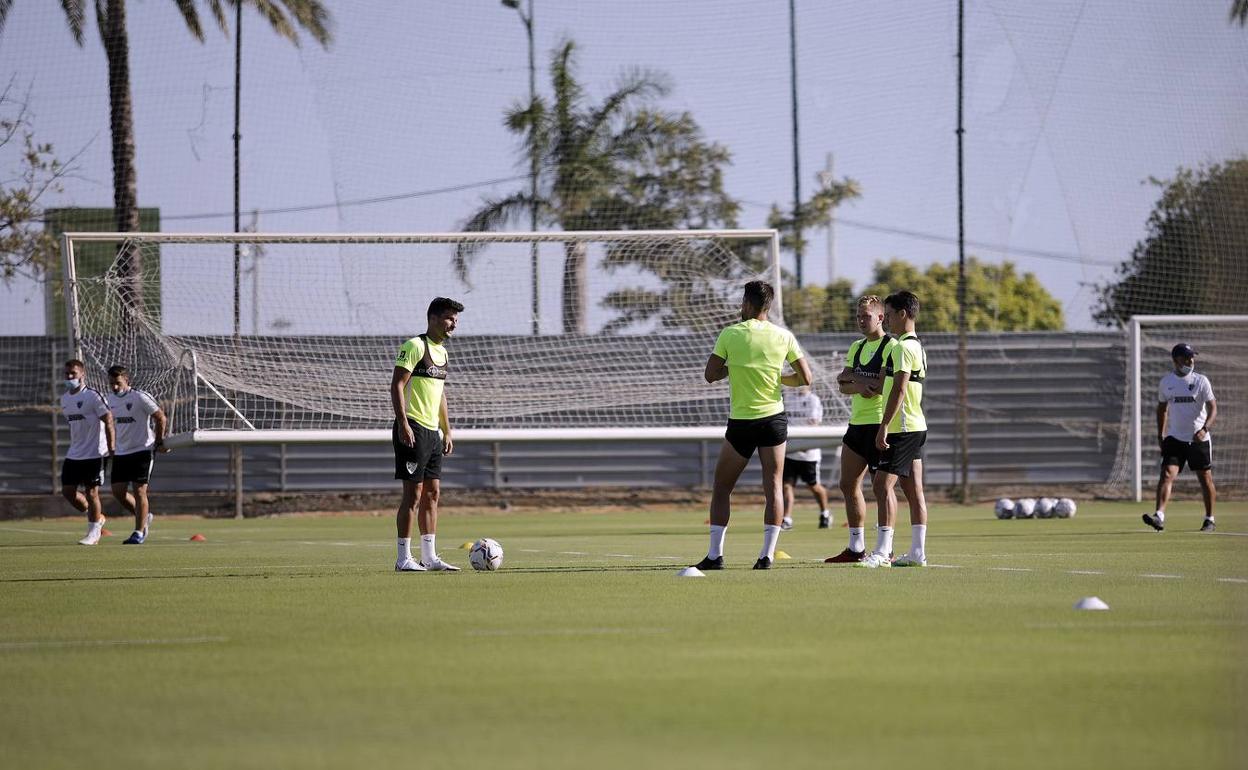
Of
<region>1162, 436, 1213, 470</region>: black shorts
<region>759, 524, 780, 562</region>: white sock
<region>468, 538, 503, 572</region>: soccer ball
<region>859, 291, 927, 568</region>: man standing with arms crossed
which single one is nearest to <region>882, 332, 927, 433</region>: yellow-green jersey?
<region>859, 291, 927, 568</region>: man standing with arms crossed

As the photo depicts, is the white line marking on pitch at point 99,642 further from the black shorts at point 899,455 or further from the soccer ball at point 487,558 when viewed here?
the black shorts at point 899,455

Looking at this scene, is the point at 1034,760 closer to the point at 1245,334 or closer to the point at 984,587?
the point at 984,587

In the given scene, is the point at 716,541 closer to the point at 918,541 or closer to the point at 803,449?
the point at 918,541

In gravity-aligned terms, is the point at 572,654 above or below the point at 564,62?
below

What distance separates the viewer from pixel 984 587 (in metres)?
11.3

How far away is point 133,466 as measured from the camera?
20844 millimetres

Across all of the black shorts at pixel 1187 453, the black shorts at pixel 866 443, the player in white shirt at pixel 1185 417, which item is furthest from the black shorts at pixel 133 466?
the black shorts at pixel 1187 453

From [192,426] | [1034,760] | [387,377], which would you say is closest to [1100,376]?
[387,377]

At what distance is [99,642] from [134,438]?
12551 mm

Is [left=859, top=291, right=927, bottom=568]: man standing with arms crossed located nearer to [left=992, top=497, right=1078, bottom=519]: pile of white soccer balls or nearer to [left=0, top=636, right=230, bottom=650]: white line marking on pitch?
[left=0, top=636, right=230, bottom=650]: white line marking on pitch

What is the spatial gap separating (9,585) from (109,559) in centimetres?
375

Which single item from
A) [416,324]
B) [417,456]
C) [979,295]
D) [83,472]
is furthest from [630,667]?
[979,295]

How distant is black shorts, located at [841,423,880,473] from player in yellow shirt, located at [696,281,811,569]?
79 centimetres

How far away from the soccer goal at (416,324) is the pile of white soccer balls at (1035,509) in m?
2.64
